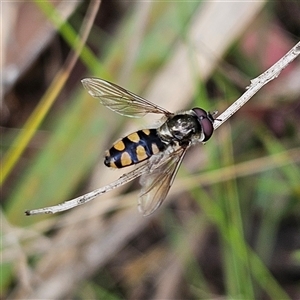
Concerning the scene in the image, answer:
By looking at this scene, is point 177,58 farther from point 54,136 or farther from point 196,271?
point 196,271

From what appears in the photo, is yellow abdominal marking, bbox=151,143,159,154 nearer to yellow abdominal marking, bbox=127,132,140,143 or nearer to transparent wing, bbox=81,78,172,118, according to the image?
yellow abdominal marking, bbox=127,132,140,143

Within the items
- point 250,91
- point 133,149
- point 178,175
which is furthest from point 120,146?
point 178,175

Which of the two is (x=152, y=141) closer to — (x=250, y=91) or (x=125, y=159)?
(x=125, y=159)

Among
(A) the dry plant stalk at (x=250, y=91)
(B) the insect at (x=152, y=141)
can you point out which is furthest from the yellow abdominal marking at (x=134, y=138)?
(A) the dry plant stalk at (x=250, y=91)

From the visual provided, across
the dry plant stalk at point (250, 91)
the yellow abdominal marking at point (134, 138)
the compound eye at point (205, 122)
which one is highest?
the yellow abdominal marking at point (134, 138)

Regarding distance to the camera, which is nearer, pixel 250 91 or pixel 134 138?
pixel 250 91

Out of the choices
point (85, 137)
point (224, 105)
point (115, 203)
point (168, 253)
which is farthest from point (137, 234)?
point (224, 105)

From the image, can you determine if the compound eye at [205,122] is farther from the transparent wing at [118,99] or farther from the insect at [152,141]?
the transparent wing at [118,99]
